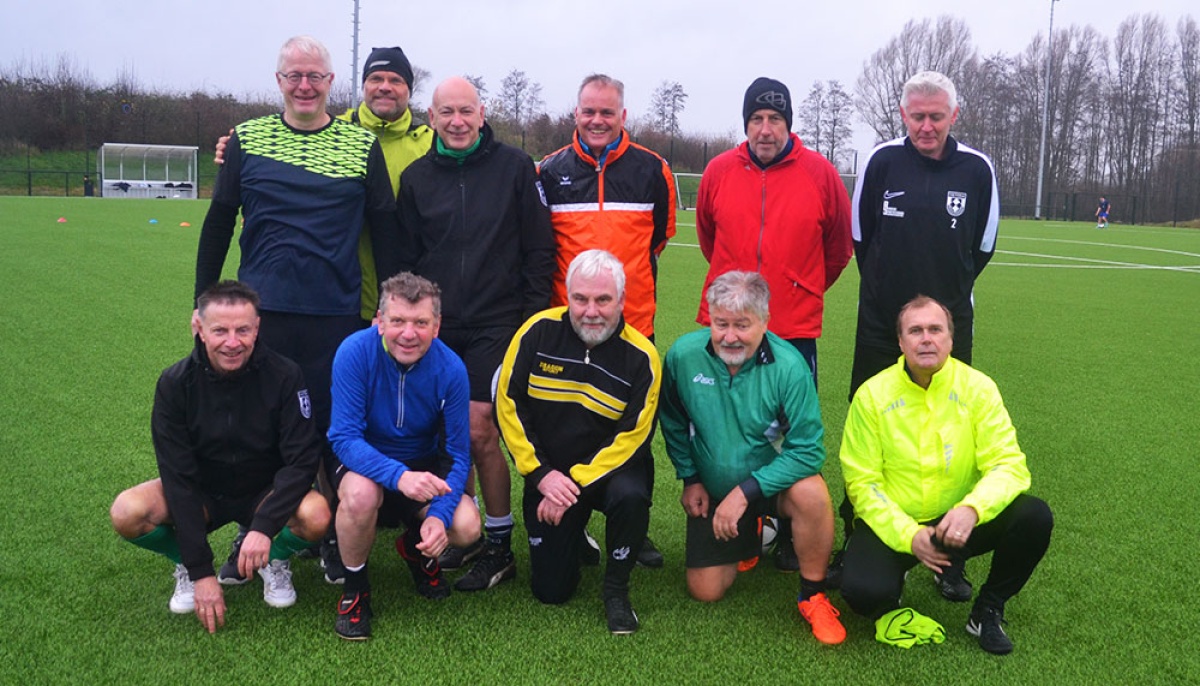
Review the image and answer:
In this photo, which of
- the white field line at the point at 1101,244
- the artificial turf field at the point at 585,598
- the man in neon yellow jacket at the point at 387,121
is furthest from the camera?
the white field line at the point at 1101,244

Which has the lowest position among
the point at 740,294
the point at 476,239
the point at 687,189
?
the point at 740,294

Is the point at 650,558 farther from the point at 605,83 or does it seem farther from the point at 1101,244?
the point at 1101,244

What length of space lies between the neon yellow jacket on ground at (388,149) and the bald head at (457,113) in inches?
13.7

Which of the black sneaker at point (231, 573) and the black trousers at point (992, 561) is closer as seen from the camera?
the black trousers at point (992, 561)

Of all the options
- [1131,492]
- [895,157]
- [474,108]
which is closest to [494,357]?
[474,108]

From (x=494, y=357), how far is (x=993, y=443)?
6.33 ft

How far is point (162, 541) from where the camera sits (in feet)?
10.4

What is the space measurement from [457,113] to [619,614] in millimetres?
2019

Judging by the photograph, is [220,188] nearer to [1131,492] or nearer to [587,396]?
[587,396]

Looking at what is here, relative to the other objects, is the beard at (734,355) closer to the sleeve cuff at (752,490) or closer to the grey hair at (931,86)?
the sleeve cuff at (752,490)

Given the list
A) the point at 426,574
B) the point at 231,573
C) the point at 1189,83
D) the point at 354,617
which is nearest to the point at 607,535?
the point at 426,574

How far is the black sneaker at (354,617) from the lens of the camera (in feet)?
9.87

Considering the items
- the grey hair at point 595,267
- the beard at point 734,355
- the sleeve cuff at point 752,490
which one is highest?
the grey hair at point 595,267

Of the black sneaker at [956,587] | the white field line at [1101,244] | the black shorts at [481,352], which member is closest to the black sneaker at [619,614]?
the black shorts at [481,352]
